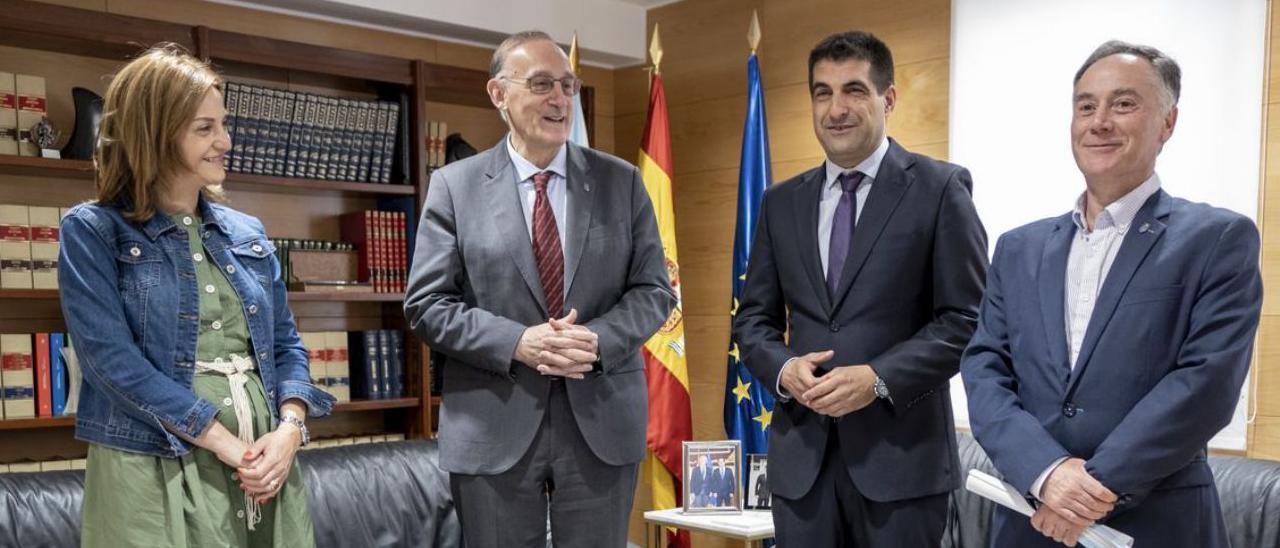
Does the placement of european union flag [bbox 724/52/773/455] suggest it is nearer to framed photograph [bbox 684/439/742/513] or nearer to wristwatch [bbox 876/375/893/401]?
framed photograph [bbox 684/439/742/513]

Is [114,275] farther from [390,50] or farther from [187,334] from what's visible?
[390,50]

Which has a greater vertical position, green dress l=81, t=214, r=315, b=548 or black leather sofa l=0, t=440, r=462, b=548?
green dress l=81, t=214, r=315, b=548

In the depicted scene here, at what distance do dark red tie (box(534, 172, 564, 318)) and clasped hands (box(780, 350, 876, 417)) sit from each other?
0.53 metres

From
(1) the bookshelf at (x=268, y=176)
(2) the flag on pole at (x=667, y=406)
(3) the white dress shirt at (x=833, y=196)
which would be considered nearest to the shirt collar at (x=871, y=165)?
(3) the white dress shirt at (x=833, y=196)

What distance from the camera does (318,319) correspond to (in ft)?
15.1

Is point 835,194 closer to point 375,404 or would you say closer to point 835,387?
point 835,387

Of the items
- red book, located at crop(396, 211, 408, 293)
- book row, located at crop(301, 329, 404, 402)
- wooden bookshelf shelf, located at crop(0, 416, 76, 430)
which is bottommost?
wooden bookshelf shelf, located at crop(0, 416, 76, 430)

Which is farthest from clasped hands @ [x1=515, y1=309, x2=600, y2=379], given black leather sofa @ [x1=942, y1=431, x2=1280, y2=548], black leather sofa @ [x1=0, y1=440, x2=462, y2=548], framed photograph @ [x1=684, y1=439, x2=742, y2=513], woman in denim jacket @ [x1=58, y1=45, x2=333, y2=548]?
black leather sofa @ [x1=942, y1=431, x2=1280, y2=548]

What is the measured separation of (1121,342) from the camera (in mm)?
1862

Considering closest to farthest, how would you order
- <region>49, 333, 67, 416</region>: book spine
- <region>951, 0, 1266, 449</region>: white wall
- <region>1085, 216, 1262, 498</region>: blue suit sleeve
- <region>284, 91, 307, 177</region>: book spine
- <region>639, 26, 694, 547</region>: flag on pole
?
<region>1085, 216, 1262, 498</region>: blue suit sleeve < <region>951, 0, 1266, 449</region>: white wall < <region>49, 333, 67, 416</region>: book spine < <region>284, 91, 307, 177</region>: book spine < <region>639, 26, 694, 547</region>: flag on pole

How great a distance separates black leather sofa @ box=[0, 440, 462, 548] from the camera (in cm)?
297

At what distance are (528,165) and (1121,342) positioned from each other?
1.24m

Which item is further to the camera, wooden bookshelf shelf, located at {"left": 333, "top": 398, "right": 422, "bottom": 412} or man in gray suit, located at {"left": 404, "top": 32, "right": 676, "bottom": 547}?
wooden bookshelf shelf, located at {"left": 333, "top": 398, "right": 422, "bottom": 412}

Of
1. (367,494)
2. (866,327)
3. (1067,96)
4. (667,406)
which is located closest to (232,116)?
(367,494)
